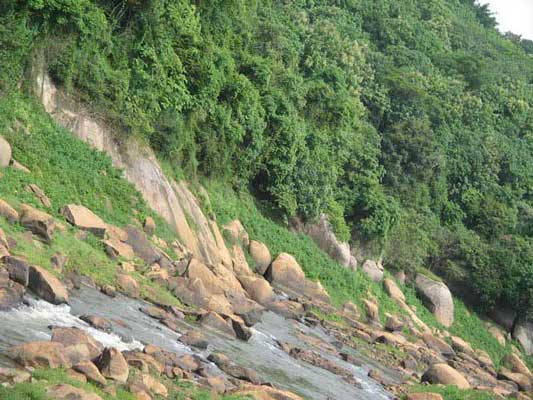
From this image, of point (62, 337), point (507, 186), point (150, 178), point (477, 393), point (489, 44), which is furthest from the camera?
point (489, 44)

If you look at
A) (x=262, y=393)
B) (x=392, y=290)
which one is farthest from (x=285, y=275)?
(x=262, y=393)

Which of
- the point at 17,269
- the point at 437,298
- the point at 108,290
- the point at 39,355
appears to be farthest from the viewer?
the point at 437,298

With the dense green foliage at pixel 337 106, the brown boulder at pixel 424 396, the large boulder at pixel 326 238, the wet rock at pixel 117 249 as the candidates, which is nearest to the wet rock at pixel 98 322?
the wet rock at pixel 117 249

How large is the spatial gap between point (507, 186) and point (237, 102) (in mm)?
37977

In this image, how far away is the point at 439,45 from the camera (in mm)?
84312

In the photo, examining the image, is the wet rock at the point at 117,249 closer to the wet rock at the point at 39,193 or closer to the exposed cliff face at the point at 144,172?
the wet rock at the point at 39,193

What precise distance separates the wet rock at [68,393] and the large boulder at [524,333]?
49295mm

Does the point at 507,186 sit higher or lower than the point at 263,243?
higher

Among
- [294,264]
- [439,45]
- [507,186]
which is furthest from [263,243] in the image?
[439,45]

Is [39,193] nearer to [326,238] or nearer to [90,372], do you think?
[90,372]

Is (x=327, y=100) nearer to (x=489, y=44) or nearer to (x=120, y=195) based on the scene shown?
(x=120, y=195)

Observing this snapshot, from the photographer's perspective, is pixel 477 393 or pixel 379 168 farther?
pixel 379 168

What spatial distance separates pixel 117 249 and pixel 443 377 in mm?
13779

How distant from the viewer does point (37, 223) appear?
788 inches
